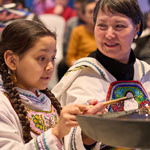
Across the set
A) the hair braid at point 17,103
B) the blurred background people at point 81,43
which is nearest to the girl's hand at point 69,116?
the hair braid at point 17,103

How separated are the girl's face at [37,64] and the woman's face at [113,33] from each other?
15.8 inches

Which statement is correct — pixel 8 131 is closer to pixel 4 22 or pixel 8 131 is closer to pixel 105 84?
pixel 105 84

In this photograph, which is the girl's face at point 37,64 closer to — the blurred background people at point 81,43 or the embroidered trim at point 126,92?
the embroidered trim at point 126,92

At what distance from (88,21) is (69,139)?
2.37 m

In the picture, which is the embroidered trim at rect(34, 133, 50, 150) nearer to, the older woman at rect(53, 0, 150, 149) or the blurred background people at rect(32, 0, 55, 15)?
the older woman at rect(53, 0, 150, 149)

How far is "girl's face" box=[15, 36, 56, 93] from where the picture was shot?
135 cm

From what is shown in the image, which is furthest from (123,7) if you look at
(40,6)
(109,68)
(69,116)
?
(40,6)

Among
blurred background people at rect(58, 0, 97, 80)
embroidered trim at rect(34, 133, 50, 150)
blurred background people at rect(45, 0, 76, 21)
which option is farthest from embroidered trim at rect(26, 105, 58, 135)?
blurred background people at rect(45, 0, 76, 21)

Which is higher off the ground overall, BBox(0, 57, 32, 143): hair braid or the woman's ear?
the woman's ear

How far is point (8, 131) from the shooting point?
118 cm

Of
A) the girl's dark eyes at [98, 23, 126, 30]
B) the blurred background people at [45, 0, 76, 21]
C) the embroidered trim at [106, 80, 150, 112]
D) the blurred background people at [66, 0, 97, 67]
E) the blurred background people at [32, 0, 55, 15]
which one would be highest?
the girl's dark eyes at [98, 23, 126, 30]

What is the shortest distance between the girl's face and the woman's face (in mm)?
401

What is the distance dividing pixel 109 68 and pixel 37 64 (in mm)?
506

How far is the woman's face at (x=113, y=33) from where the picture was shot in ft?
5.55
